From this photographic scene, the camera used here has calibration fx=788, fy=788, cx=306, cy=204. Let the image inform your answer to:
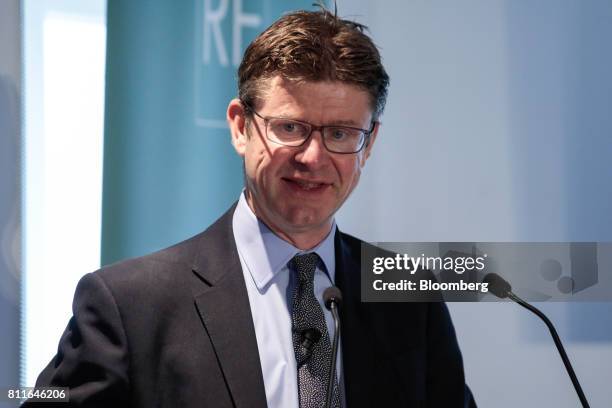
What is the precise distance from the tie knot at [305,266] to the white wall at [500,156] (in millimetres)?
638

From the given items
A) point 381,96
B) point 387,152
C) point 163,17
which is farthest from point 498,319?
point 163,17

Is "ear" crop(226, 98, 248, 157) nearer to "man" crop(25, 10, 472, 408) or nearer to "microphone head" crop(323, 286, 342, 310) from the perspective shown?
"man" crop(25, 10, 472, 408)

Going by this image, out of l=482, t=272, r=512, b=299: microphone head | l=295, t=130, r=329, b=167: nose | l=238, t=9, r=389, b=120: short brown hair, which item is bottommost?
l=482, t=272, r=512, b=299: microphone head

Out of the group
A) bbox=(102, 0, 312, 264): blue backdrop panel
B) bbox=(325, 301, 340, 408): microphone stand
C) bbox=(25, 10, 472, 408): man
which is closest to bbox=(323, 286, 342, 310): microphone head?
bbox=(325, 301, 340, 408): microphone stand

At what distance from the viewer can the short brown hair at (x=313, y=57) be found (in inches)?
56.2

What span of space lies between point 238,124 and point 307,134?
0.59ft

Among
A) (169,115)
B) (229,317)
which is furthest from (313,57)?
(169,115)

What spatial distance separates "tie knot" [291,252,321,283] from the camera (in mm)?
1449

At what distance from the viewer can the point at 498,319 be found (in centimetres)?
213

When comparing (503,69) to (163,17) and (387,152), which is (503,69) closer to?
(387,152)

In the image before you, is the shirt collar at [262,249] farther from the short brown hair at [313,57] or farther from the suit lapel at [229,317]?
the short brown hair at [313,57]

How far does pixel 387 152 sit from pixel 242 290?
859 millimetres

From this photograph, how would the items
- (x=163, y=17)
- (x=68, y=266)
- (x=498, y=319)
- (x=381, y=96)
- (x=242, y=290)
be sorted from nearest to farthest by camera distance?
(x=242, y=290)
(x=381, y=96)
(x=68, y=266)
(x=163, y=17)
(x=498, y=319)

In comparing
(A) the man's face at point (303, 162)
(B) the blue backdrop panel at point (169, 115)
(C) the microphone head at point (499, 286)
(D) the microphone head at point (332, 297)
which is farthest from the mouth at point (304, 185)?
(B) the blue backdrop panel at point (169, 115)
